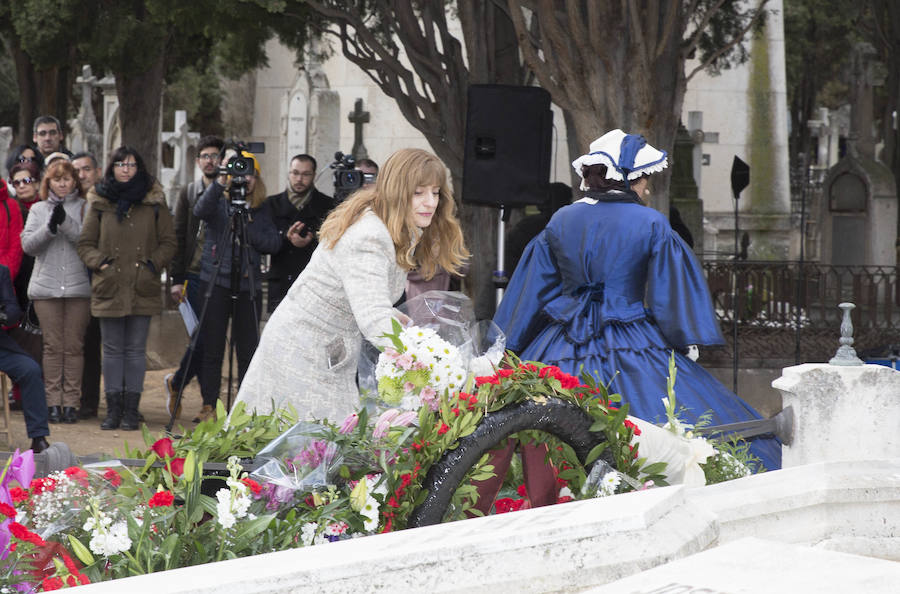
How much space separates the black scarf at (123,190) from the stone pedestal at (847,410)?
5.35 m

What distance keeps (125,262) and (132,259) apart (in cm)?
6

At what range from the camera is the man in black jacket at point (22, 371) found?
7.36 metres

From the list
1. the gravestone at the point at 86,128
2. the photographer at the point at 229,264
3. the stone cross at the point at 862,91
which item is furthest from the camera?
the gravestone at the point at 86,128

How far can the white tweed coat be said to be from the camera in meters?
4.34

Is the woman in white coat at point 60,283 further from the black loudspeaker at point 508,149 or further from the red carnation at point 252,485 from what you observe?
the red carnation at point 252,485

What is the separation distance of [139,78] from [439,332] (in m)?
13.7

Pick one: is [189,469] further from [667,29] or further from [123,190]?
[667,29]

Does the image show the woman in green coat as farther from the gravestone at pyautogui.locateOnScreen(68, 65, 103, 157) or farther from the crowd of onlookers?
the gravestone at pyautogui.locateOnScreen(68, 65, 103, 157)

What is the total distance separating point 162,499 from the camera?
3.06 metres

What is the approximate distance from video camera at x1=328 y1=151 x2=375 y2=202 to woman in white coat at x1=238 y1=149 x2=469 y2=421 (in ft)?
12.6

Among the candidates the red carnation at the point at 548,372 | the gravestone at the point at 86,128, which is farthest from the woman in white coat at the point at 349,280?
the gravestone at the point at 86,128

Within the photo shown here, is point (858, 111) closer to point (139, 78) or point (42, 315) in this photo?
point (139, 78)

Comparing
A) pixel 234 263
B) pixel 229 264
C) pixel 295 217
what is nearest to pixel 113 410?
pixel 229 264

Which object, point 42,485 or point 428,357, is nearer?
point 42,485
